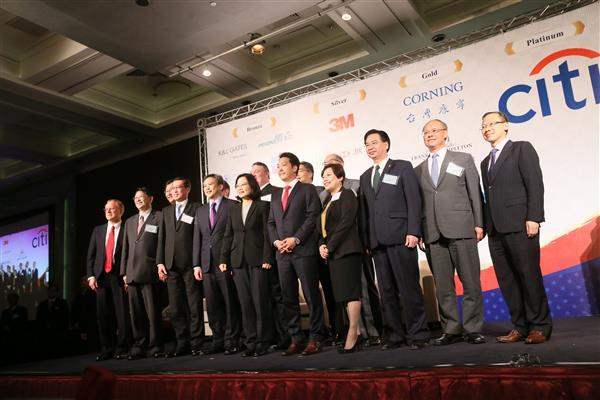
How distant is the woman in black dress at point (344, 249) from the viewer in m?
3.30

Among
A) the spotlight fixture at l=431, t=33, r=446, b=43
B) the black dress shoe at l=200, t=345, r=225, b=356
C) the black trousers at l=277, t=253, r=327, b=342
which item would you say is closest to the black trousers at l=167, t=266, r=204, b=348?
the black dress shoe at l=200, t=345, r=225, b=356

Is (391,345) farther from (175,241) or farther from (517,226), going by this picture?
(175,241)

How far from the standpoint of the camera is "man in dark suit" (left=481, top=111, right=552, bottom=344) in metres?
2.92

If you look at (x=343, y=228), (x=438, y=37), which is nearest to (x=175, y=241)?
(x=343, y=228)

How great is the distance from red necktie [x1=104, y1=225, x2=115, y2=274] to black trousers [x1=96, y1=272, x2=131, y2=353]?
72 millimetres

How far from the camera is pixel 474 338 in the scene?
10.2 feet

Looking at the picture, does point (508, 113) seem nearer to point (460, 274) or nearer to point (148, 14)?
point (460, 274)

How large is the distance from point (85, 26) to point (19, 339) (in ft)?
11.3

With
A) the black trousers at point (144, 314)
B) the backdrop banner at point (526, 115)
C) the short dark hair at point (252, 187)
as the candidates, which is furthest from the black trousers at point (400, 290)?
the black trousers at point (144, 314)

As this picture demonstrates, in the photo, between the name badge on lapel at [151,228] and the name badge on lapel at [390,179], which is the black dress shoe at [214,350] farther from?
the name badge on lapel at [390,179]

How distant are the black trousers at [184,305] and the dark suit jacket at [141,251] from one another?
223 millimetres

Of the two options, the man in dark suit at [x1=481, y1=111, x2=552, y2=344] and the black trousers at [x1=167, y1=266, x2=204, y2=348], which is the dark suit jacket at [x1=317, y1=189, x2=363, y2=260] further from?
the black trousers at [x1=167, y1=266, x2=204, y2=348]

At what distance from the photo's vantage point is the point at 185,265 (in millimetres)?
4242

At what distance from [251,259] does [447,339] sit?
1.53m
